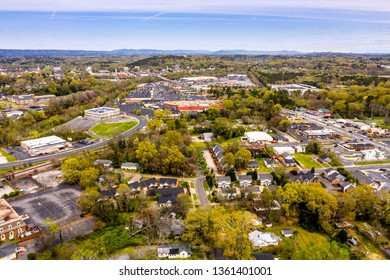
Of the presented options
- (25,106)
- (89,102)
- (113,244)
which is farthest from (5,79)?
(113,244)

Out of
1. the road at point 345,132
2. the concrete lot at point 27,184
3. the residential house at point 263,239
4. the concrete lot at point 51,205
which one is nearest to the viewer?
the residential house at point 263,239

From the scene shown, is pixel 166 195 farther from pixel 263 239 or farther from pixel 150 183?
pixel 263 239

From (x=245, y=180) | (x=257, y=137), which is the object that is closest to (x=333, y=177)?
(x=245, y=180)

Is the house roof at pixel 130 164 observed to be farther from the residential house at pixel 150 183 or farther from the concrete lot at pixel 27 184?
the concrete lot at pixel 27 184

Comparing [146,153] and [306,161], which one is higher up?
[146,153]

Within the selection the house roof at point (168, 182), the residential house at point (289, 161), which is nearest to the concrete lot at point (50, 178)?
the house roof at point (168, 182)

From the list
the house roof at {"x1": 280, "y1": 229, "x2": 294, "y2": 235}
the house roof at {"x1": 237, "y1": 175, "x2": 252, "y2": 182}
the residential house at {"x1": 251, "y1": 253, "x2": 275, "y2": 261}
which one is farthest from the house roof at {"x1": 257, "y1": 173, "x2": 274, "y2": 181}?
the residential house at {"x1": 251, "y1": 253, "x2": 275, "y2": 261}

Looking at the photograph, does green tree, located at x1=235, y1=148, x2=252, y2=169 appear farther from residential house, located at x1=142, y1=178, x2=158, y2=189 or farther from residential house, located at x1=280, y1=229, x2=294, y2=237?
residential house, located at x1=280, y1=229, x2=294, y2=237
